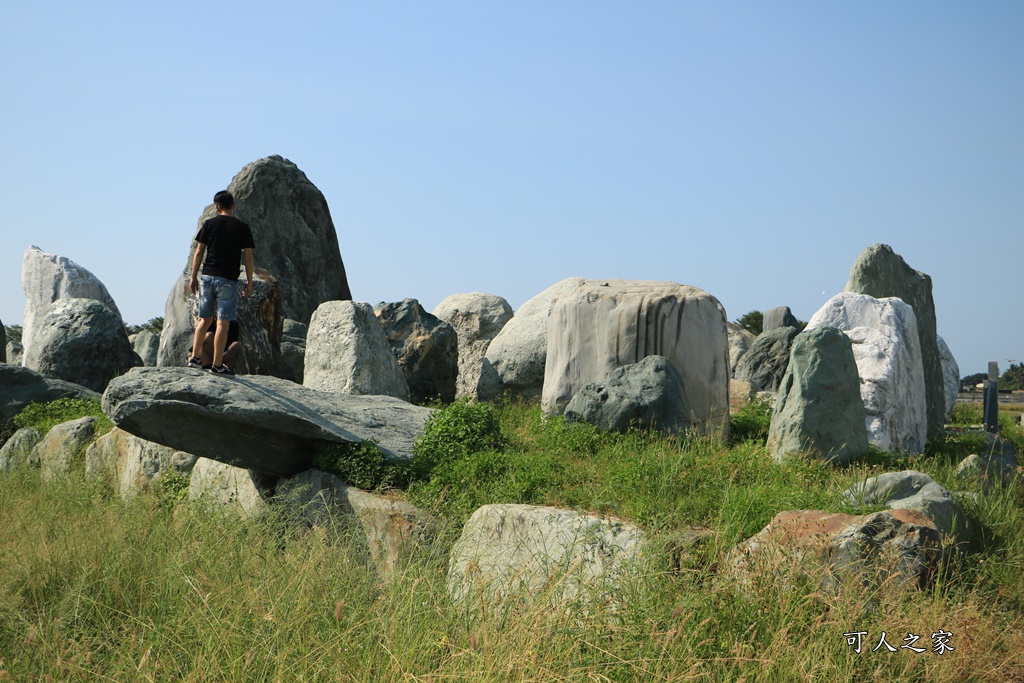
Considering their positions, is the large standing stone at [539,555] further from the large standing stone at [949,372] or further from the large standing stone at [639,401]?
the large standing stone at [949,372]

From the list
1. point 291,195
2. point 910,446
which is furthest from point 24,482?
point 910,446

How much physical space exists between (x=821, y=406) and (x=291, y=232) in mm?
11967

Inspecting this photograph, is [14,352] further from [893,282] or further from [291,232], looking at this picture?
[893,282]

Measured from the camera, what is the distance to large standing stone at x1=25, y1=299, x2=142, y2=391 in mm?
17156

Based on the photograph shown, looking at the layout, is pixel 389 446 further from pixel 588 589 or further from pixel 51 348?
pixel 51 348

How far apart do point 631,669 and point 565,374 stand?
23.7ft

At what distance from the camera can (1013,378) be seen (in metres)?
37.8

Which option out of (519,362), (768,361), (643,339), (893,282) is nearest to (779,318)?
(768,361)

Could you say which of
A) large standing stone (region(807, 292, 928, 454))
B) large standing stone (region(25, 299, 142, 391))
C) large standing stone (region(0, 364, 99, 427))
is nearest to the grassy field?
large standing stone (region(807, 292, 928, 454))

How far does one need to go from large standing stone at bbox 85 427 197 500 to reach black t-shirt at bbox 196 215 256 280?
2.30 metres

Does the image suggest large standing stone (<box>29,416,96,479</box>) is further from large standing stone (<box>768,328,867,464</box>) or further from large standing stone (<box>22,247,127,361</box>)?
large standing stone (<box>22,247,127,361</box>)

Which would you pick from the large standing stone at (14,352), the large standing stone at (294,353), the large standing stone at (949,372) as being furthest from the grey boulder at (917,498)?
the large standing stone at (14,352)

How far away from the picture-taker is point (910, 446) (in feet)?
39.2

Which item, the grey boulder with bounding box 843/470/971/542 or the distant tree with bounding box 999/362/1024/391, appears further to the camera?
the distant tree with bounding box 999/362/1024/391
